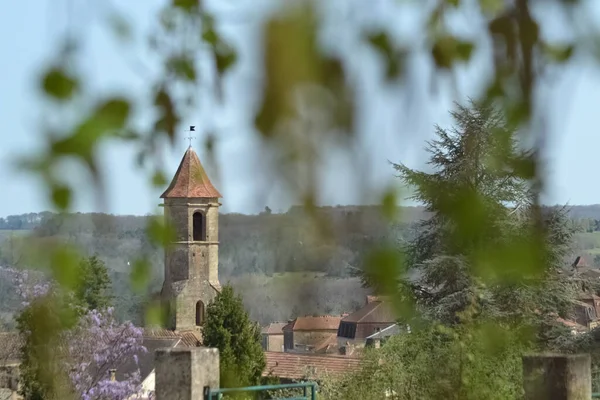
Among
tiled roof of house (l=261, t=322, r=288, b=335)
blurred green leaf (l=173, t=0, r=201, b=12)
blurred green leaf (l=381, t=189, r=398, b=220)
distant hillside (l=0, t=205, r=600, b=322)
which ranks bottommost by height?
tiled roof of house (l=261, t=322, r=288, b=335)

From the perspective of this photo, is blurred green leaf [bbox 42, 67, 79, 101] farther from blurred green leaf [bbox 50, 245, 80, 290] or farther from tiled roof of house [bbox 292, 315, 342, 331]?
tiled roof of house [bbox 292, 315, 342, 331]

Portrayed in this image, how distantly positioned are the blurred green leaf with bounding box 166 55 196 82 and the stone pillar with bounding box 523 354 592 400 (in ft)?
7.03

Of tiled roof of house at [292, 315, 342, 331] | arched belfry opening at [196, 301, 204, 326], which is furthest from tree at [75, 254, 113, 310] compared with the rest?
arched belfry opening at [196, 301, 204, 326]

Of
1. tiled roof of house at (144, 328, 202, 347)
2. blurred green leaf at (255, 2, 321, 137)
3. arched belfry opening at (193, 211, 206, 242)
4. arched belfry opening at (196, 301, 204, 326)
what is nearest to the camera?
blurred green leaf at (255, 2, 321, 137)

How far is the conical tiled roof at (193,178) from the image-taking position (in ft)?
3.23

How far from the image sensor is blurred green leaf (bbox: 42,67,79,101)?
3.05ft

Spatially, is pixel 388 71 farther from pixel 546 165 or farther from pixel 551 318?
pixel 551 318

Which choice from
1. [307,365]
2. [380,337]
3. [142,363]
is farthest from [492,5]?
[142,363]

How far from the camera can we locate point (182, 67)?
1029 millimetres

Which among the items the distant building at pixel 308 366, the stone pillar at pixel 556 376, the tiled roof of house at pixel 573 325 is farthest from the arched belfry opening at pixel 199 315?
the tiled roof of house at pixel 573 325

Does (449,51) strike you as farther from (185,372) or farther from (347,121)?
(185,372)

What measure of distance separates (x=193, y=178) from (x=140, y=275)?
29 centimetres

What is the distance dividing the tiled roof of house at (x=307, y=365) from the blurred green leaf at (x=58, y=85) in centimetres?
1004

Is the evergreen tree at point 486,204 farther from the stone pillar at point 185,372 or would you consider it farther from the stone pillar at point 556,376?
the stone pillar at point 185,372
